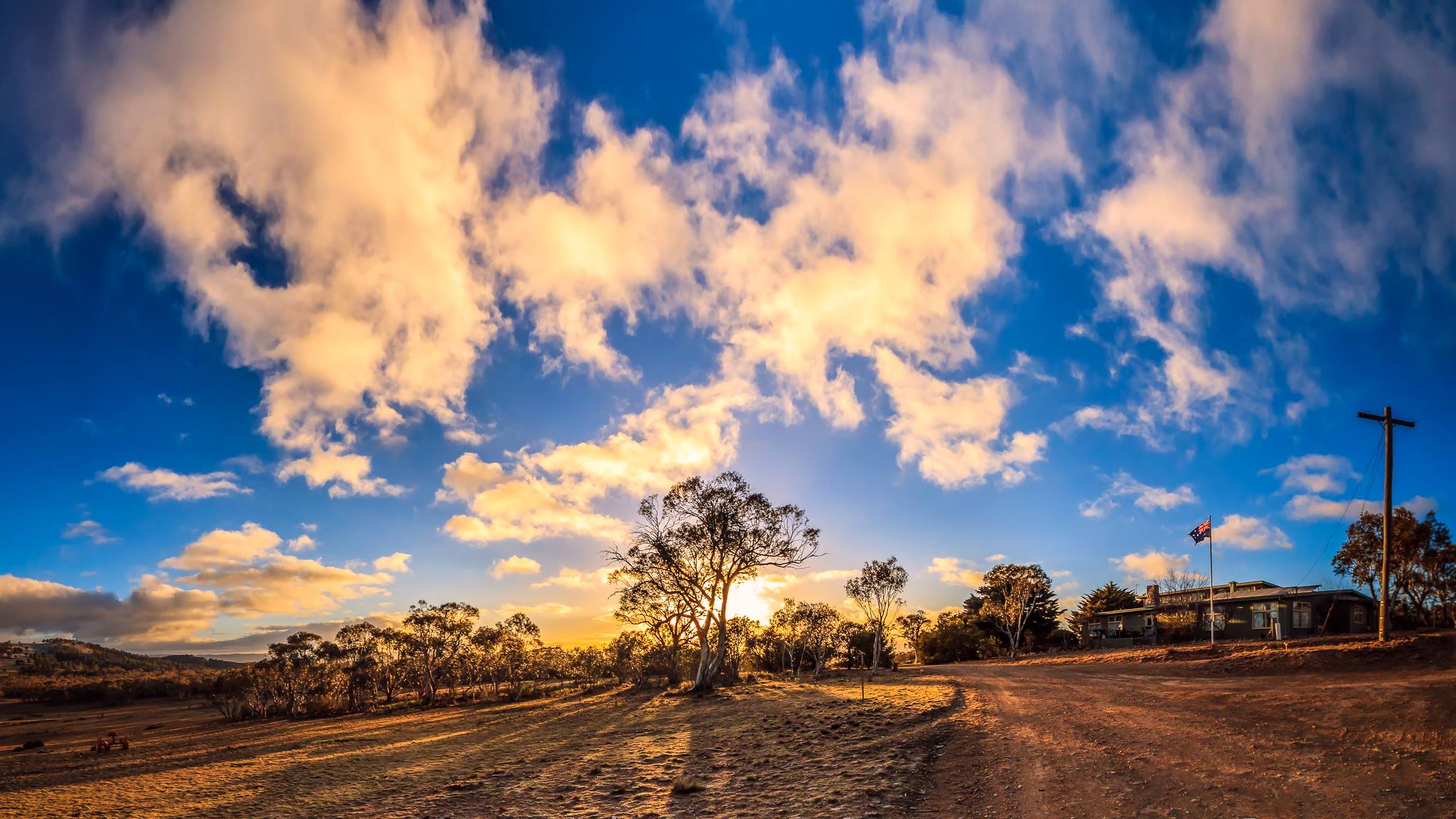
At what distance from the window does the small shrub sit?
59955 mm

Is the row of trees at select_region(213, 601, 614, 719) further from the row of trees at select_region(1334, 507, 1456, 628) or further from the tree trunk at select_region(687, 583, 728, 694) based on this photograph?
the row of trees at select_region(1334, 507, 1456, 628)

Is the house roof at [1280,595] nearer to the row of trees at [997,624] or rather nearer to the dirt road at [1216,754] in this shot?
the row of trees at [997,624]

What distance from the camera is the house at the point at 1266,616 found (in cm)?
5175

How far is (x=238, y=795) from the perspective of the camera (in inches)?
816

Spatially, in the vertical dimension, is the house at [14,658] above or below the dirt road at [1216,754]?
below

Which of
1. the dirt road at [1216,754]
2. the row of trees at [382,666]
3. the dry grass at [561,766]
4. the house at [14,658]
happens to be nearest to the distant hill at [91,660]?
the house at [14,658]

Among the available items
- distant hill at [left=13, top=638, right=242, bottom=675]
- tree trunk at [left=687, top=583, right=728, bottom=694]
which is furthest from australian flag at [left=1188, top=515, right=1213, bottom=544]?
distant hill at [left=13, top=638, right=242, bottom=675]

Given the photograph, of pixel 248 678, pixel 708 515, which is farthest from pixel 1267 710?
pixel 248 678

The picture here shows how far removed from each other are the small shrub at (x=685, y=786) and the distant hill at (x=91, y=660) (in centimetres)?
15017

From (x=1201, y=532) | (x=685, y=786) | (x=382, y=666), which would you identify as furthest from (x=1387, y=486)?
(x=382, y=666)

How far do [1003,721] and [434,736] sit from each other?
98.4 ft

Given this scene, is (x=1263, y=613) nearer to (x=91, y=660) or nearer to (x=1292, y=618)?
(x=1292, y=618)

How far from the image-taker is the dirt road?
1129 cm

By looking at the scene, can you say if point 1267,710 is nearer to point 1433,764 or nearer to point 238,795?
point 1433,764
